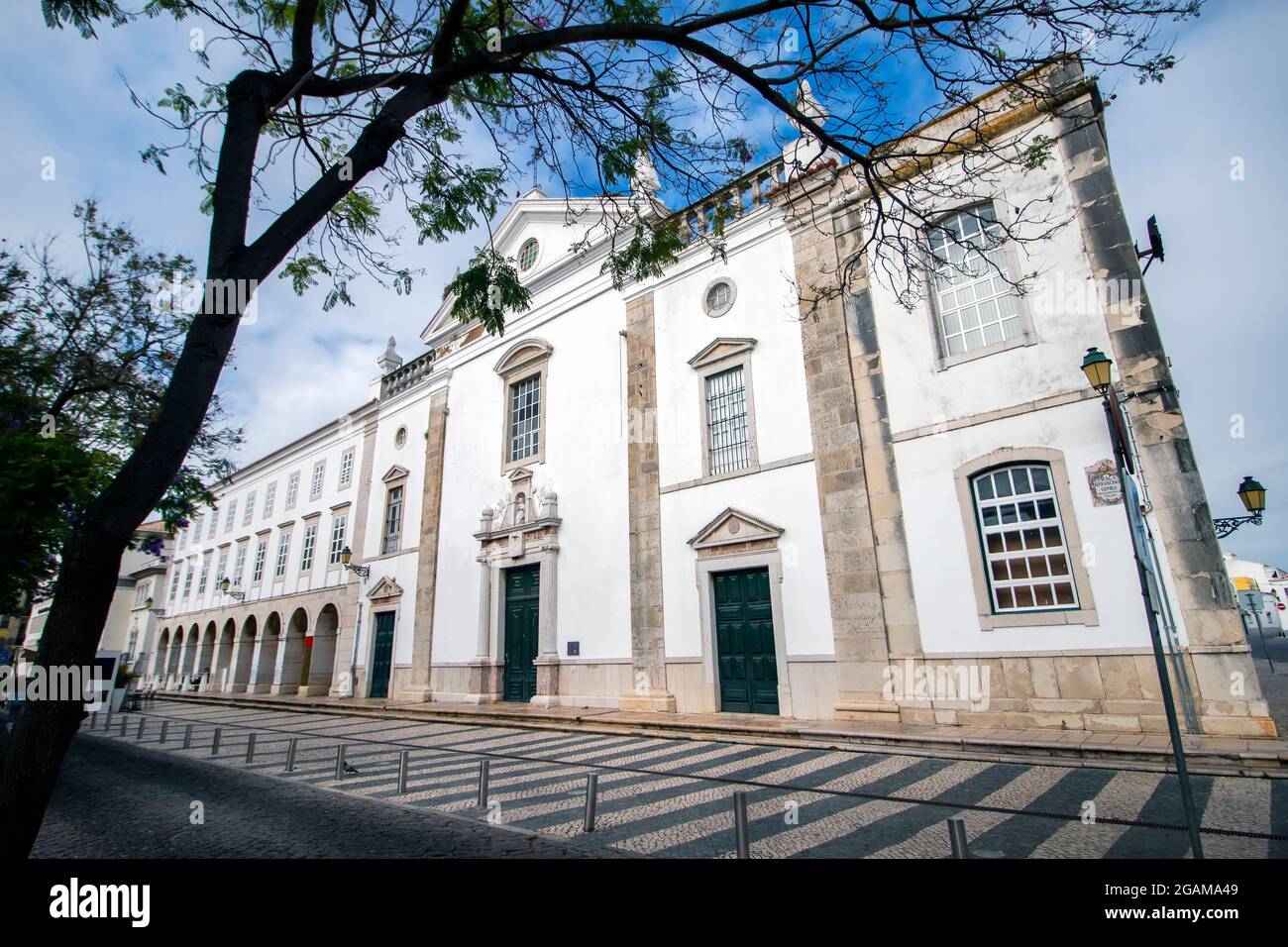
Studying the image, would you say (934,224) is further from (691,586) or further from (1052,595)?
(691,586)

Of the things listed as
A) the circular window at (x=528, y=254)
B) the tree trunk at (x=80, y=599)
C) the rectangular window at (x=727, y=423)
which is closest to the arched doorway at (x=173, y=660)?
the circular window at (x=528, y=254)

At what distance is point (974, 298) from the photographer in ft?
33.2

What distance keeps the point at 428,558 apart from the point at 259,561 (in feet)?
45.7

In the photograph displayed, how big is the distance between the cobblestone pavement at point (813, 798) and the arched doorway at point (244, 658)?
19.3 meters

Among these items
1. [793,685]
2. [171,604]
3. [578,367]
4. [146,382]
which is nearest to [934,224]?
[793,685]

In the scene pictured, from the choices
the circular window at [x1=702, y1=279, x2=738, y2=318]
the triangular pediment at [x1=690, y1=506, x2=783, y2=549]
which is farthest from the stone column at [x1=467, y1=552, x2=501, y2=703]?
the circular window at [x1=702, y1=279, x2=738, y2=318]

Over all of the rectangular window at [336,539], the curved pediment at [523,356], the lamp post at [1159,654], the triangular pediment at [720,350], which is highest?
the curved pediment at [523,356]

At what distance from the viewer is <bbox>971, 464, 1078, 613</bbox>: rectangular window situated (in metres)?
8.69

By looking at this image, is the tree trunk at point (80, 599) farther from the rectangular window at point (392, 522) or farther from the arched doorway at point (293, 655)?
the arched doorway at point (293, 655)

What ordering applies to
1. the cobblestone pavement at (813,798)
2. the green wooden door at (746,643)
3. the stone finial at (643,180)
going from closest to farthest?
the cobblestone pavement at (813,798) < the stone finial at (643,180) < the green wooden door at (746,643)

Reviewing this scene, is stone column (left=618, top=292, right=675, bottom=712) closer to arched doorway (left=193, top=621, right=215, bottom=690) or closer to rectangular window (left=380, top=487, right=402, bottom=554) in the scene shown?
rectangular window (left=380, top=487, right=402, bottom=554)

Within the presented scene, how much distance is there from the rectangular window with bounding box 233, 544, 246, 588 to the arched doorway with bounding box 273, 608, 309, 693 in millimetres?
6383

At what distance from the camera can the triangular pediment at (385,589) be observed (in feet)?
64.2
